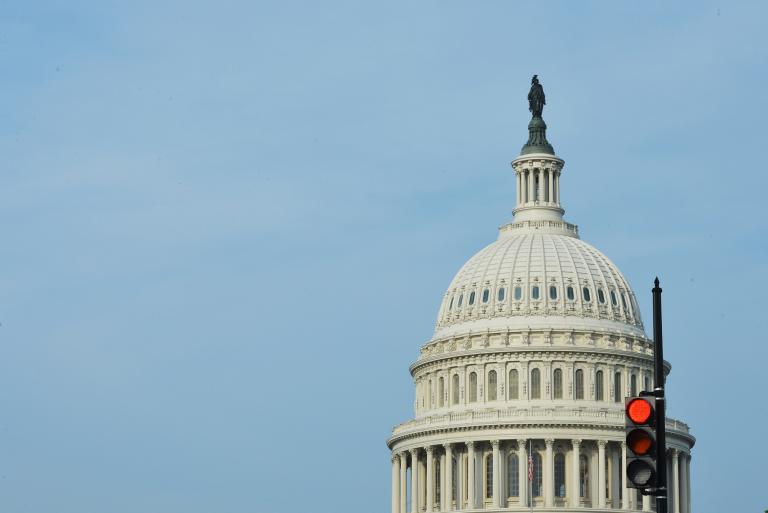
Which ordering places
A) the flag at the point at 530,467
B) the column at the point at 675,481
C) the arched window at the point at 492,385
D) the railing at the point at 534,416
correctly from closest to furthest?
1. the flag at the point at 530,467
2. the railing at the point at 534,416
3. the column at the point at 675,481
4. the arched window at the point at 492,385

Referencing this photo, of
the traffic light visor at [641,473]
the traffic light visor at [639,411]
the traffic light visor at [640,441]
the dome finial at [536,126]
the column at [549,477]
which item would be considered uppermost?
the dome finial at [536,126]

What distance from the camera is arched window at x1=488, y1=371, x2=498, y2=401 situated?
150125 millimetres

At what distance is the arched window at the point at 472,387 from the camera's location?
151 metres

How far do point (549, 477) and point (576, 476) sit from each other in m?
2.15

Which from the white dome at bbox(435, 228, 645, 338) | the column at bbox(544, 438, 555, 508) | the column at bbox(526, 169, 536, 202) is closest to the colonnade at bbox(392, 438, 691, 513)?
the column at bbox(544, 438, 555, 508)

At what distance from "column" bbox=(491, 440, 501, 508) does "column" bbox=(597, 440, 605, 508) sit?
25.2ft

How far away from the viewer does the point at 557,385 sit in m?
149

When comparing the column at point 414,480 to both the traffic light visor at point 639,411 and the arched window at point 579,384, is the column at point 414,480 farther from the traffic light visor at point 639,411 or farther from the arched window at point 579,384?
the traffic light visor at point 639,411

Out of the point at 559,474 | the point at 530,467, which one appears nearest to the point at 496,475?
the point at 530,467

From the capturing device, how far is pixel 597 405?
14800 cm

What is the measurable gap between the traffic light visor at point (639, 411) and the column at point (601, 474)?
112095 millimetres

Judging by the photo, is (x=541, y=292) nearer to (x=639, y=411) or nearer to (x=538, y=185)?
(x=538, y=185)

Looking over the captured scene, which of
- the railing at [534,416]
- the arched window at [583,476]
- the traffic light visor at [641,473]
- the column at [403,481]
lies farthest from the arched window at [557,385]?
the traffic light visor at [641,473]

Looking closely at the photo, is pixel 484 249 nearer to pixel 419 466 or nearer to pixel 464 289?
pixel 464 289
